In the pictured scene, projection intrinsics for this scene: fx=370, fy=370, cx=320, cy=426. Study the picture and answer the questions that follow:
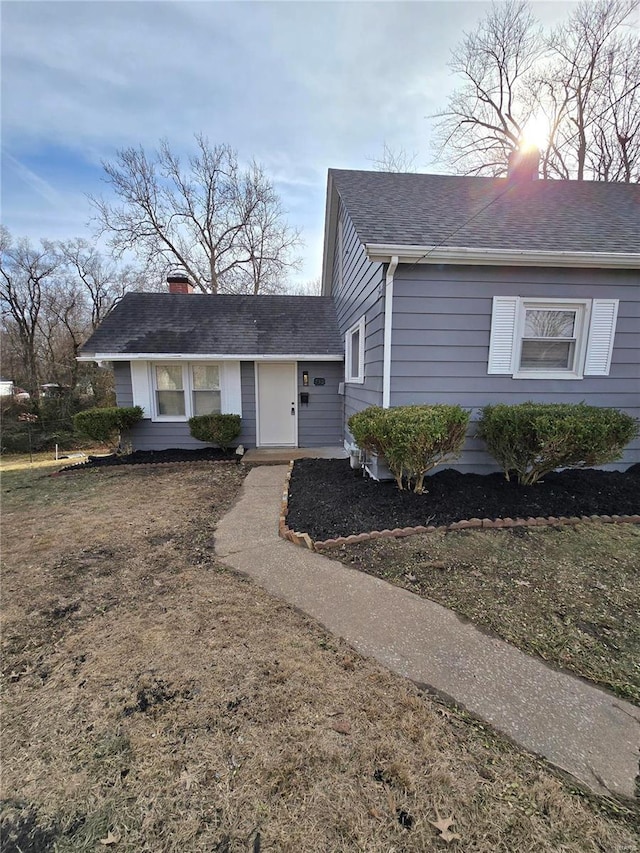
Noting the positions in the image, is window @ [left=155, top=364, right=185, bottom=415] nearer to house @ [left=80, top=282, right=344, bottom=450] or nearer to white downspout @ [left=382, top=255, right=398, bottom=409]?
house @ [left=80, top=282, right=344, bottom=450]

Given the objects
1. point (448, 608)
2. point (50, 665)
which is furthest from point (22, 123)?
point (448, 608)

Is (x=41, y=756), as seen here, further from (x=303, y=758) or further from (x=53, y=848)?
(x=303, y=758)

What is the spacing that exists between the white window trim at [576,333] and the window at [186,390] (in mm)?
5930

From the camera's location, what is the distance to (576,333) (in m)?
5.10

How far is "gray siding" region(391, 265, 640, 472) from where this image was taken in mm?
4816

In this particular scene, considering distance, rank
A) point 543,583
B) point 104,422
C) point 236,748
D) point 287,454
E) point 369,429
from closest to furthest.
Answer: point 236,748, point 543,583, point 369,429, point 104,422, point 287,454

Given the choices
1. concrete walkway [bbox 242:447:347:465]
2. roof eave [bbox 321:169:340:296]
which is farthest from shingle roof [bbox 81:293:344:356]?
concrete walkway [bbox 242:447:347:465]

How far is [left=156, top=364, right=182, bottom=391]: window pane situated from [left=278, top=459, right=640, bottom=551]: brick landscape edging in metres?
5.34

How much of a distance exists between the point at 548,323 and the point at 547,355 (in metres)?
0.43

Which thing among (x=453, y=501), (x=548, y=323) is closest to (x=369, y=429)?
(x=453, y=501)

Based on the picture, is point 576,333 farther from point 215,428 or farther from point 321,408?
point 215,428

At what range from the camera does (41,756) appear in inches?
64.3

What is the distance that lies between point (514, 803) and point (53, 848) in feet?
5.46

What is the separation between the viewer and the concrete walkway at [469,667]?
162cm
